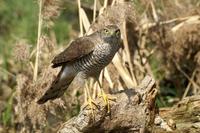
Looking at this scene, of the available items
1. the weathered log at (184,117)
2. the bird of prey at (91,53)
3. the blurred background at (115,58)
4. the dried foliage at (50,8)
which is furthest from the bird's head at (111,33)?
the weathered log at (184,117)

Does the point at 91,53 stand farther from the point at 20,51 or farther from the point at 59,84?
the point at 20,51

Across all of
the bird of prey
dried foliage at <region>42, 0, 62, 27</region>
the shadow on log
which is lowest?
the shadow on log

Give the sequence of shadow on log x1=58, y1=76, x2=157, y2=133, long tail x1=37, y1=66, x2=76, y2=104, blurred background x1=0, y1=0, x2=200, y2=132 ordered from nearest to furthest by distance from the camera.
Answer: shadow on log x1=58, y1=76, x2=157, y2=133 < long tail x1=37, y1=66, x2=76, y2=104 < blurred background x1=0, y1=0, x2=200, y2=132

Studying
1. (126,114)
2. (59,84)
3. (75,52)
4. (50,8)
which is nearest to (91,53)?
(75,52)

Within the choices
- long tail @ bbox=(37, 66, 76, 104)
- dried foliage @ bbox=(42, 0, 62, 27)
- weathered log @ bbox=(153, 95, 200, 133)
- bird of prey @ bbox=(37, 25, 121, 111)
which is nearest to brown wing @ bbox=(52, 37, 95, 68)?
bird of prey @ bbox=(37, 25, 121, 111)

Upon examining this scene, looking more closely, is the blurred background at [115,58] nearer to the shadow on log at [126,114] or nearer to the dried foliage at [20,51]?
the dried foliage at [20,51]

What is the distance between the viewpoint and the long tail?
13.3ft

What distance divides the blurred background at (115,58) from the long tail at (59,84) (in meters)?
0.17

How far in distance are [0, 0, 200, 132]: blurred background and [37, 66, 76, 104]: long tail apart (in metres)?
0.17

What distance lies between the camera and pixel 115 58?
15.4 ft

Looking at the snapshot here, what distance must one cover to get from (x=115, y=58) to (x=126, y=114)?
954 mm

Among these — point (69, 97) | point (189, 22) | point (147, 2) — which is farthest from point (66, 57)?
point (189, 22)

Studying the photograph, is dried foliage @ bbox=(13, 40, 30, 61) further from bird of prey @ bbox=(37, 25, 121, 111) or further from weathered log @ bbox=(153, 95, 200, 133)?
weathered log @ bbox=(153, 95, 200, 133)

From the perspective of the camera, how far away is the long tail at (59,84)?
405 cm
